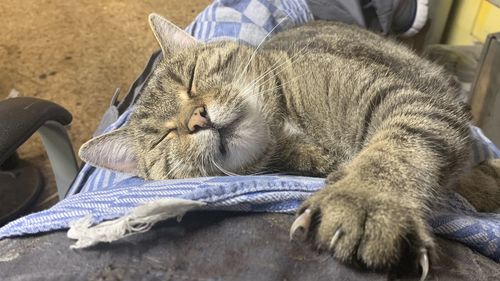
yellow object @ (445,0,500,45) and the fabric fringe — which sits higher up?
the fabric fringe

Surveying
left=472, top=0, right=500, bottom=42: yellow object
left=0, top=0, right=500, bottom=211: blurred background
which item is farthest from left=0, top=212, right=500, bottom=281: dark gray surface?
left=472, top=0, right=500, bottom=42: yellow object

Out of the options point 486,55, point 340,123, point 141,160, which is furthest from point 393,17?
point 141,160

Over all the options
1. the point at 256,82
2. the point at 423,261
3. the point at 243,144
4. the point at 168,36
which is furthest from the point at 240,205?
the point at 168,36

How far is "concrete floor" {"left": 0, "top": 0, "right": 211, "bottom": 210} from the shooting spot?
2488 millimetres

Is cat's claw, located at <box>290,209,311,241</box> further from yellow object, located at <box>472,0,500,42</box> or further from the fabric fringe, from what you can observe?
yellow object, located at <box>472,0,500,42</box>

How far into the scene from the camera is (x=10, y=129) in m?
1.08

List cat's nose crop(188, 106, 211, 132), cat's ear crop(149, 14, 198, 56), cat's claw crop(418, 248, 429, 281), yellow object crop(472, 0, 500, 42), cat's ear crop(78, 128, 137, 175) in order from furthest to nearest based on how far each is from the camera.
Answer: yellow object crop(472, 0, 500, 42) → cat's ear crop(149, 14, 198, 56) → cat's ear crop(78, 128, 137, 175) → cat's nose crop(188, 106, 211, 132) → cat's claw crop(418, 248, 429, 281)

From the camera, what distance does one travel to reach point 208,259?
0.63 m

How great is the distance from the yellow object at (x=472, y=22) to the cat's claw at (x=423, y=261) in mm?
2077

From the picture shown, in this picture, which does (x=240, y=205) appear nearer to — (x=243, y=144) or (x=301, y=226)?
(x=301, y=226)

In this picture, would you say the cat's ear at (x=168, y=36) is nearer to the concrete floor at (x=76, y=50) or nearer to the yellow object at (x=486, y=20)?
the concrete floor at (x=76, y=50)

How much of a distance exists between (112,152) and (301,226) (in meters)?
0.82

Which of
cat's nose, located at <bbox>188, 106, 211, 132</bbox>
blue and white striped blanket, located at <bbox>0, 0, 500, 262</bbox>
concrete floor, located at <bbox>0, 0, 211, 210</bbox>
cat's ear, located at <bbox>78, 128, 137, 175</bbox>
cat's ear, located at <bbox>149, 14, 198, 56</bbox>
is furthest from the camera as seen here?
concrete floor, located at <bbox>0, 0, 211, 210</bbox>

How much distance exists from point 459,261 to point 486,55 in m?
1.64
